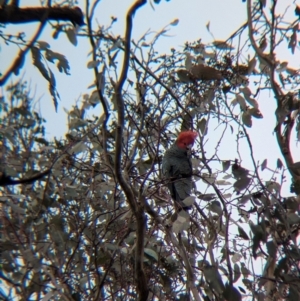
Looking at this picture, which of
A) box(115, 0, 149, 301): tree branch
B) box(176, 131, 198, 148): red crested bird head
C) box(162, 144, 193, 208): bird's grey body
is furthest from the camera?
box(162, 144, 193, 208): bird's grey body

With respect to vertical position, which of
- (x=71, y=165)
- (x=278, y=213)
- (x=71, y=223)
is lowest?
(x=278, y=213)

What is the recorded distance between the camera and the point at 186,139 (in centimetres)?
420

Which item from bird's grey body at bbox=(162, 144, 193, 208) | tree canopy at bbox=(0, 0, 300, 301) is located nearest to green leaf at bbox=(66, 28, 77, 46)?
tree canopy at bbox=(0, 0, 300, 301)

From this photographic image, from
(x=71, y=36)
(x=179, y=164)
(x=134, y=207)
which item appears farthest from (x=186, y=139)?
(x=71, y=36)

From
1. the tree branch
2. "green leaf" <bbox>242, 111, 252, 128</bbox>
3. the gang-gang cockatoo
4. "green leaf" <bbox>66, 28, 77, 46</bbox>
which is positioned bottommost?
the tree branch

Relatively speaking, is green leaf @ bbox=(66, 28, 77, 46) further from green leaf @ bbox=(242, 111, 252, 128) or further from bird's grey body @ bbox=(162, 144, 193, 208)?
bird's grey body @ bbox=(162, 144, 193, 208)

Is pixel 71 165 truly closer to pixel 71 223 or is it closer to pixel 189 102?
pixel 71 223

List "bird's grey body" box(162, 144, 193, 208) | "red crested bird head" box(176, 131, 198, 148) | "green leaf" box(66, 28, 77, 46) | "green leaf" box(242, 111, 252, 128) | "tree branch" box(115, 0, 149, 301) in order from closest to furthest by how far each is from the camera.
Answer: "green leaf" box(66, 28, 77, 46), "tree branch" box(115, 0, 149, 301), "green leaf" box(242, 111, 252, 128), "red crested bird head" box(176, 131, 198, 148), "bird's grey body" box(162, 144, 193, 208)

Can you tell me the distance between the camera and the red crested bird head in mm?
4098

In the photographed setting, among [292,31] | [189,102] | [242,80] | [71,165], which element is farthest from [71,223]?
[292,31]

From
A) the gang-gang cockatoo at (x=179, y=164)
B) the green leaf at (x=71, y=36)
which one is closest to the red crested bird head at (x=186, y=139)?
the gang-gang cockatoo at (x=179, y=164)

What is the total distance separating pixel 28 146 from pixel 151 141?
140 centimetres

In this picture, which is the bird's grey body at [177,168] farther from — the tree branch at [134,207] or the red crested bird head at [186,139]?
the tree branch at [134,207]

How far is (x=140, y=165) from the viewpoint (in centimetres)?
362
